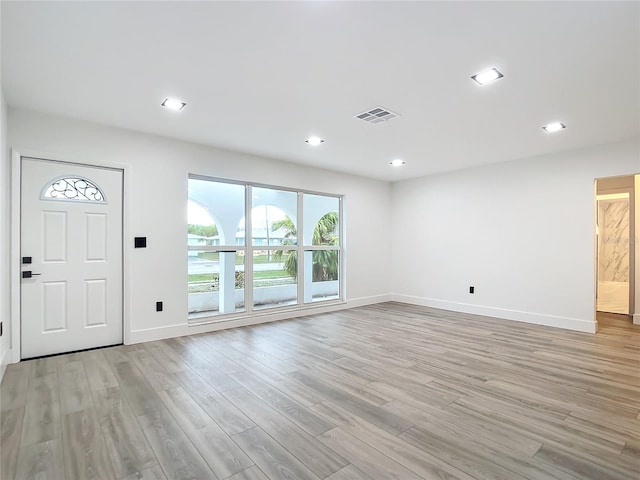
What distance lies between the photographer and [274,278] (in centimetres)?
555

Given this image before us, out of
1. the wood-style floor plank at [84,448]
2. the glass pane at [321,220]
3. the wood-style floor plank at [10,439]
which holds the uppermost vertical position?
the glass pane at [321,220]

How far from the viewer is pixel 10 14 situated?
2047 mm

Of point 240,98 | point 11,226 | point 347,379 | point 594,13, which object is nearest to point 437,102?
point 594,13

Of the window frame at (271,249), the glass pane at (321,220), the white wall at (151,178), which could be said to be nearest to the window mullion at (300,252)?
the window frame at (271,249)

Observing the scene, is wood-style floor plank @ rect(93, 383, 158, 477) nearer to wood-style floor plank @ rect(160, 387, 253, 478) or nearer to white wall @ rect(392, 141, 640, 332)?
wood-style floor plank @ rect(160, 387, 253, 478)

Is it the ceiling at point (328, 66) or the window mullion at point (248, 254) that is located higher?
the ceiling at point (328, 66)

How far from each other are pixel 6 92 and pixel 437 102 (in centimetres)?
401

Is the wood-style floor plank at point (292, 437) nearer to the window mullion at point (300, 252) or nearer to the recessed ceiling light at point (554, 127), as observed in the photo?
the window mullion at point (300, 252)

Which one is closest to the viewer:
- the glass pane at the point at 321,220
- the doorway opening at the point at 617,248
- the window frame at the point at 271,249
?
the window frame at the point at 271,249

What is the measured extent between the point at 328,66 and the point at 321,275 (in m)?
4.19

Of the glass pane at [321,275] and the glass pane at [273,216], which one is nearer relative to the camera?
the glass pane at [273,216]

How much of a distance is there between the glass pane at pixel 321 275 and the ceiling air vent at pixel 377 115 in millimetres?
2892

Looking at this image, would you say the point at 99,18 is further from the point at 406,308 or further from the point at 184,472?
the point at 406,308

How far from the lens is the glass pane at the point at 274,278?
5316mm
